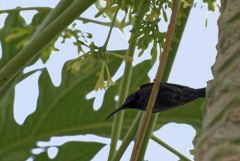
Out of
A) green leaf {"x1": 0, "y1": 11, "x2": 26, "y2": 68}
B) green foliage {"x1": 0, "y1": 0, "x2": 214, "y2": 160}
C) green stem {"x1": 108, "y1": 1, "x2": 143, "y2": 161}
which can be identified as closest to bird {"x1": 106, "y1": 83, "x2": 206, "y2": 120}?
green stem {"x1": 108, "y1": 1, "x2": 143, "y2": 161}

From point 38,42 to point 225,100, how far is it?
1.88ft

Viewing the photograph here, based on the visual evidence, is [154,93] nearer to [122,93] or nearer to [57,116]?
[122,93]

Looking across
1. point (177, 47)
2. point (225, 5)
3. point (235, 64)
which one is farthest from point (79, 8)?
point (235, 64)

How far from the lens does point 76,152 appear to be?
240 centimetres

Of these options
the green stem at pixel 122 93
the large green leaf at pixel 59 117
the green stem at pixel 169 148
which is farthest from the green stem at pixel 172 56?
the large green leaf at pixel 59 117

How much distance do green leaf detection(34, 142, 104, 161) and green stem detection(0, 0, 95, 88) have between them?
928 mm

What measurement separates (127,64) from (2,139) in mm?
812

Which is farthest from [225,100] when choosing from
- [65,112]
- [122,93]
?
[65,112]

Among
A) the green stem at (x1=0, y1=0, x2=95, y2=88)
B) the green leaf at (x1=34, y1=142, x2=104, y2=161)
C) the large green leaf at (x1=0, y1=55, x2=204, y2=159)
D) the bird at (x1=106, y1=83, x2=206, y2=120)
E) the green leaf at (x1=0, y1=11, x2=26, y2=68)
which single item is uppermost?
the green leaf at (x1=0, y1=11, x2=26, y2=68)

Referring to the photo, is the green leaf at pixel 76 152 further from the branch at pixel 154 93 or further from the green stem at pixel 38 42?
the branch at pixel 154 93

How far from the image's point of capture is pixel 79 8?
59.3 inches

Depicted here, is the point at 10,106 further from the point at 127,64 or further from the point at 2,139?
the point at 127,64

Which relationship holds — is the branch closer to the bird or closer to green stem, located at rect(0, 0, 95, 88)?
the bird

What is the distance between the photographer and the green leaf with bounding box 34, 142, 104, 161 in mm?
2371
